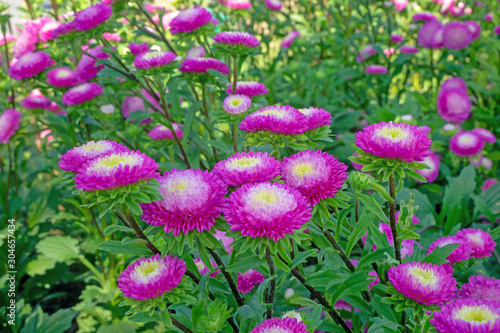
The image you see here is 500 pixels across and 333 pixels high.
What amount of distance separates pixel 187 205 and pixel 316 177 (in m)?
0.24

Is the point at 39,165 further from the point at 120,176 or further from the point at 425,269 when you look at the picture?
the point at 425,269

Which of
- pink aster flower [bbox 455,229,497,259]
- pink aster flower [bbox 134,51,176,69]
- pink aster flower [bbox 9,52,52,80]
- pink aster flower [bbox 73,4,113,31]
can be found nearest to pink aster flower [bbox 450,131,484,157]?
pink aster flower [bbox 455,229,497,259]

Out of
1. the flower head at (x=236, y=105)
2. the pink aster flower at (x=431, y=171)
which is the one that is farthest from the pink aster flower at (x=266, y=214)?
the pink aster flower at (x=431, y=171)

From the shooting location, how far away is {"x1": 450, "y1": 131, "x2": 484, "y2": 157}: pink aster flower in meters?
1.82

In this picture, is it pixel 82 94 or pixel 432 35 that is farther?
pixel 432 35

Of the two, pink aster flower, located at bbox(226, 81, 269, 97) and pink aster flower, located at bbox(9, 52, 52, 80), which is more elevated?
pink aster flower, located at bbox(226, 81, 269, 97)

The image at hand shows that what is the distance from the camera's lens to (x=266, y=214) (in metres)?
0.62

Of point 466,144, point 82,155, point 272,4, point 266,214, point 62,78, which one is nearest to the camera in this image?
point 266,214

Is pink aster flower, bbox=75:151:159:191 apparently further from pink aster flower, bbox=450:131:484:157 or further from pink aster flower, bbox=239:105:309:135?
pink aster flower, bbox=450:131:484:157

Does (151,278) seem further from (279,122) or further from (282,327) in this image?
(279,122)

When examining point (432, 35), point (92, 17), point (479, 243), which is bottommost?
point (479, 243)

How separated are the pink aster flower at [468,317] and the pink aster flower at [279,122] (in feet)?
1.41

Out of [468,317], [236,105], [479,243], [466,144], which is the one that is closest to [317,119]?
[236,105]

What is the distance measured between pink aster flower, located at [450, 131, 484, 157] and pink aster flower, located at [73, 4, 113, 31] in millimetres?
1662
